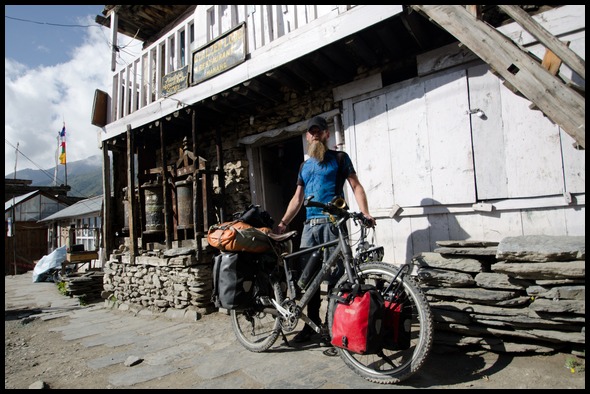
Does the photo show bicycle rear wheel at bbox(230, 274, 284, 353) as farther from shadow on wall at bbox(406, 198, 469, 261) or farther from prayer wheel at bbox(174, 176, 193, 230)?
prayer wheel at bbox(174, 176, 193, 230)

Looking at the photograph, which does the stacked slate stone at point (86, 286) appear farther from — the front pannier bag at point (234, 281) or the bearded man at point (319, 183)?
the bearded man at point (319, 183)

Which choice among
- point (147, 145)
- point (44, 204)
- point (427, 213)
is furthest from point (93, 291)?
point (44, 204)

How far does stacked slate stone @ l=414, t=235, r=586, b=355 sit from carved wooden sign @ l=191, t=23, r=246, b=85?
390cm

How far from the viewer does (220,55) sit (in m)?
5.53

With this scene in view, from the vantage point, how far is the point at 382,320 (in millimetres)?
2369

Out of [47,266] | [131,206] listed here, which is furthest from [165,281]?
[47,266]

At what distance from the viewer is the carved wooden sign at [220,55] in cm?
522

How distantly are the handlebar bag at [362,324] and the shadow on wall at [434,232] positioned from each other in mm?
1846

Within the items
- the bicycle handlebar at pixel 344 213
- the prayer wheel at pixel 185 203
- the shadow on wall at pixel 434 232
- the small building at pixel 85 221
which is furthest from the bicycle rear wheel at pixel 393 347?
the small building at pixel 85 221

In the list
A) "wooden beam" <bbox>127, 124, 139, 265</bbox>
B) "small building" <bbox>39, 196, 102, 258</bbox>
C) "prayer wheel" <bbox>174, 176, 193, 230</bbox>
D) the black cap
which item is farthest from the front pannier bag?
"small building" <bbox>39, 196, 102, 258</bbox>

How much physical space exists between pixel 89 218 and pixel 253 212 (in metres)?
19.1

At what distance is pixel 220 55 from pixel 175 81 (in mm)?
1307

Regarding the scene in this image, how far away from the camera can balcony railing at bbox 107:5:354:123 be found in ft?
15.5

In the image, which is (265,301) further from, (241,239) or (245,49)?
(245,49)
